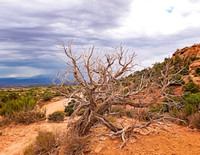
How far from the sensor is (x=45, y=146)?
5.07 meters

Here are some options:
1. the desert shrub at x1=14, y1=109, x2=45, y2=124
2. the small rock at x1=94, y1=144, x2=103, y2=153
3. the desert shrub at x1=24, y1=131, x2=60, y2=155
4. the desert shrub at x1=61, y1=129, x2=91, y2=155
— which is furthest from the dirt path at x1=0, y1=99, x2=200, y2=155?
the desert shrub at x1=14, y1=109, x2=45, y2=124

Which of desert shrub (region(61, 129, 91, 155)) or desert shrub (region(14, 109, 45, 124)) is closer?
desert shrub (region(61, 129, 91, 155))

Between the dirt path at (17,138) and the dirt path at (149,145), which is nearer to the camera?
the dirt path at (149,145)

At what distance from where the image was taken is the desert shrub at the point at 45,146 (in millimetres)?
5031

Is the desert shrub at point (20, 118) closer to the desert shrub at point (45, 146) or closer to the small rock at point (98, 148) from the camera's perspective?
the desert shrub at point (45, 146)

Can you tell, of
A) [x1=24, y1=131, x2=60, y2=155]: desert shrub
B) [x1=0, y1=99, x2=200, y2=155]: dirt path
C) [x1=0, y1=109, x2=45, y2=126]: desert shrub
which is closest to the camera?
[x1=0, y1=99, x2=200, y2=155]: dirt path

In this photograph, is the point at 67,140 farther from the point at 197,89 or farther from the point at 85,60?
→ the point at 197,89

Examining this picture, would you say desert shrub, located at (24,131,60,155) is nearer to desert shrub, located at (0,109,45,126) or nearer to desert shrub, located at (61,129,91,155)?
desert shrub, located at (61,129,91,155)

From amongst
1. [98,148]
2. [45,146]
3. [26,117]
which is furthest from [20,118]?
[98,148]

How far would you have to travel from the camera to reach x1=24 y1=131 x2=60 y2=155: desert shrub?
16.5 ft

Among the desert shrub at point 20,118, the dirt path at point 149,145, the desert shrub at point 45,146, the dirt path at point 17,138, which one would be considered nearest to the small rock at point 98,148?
the dirt path at point 149,145

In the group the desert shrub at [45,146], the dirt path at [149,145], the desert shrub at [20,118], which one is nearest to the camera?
the dirt path at [149,145]

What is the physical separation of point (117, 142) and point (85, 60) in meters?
2.54

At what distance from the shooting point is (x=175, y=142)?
4.55 m
